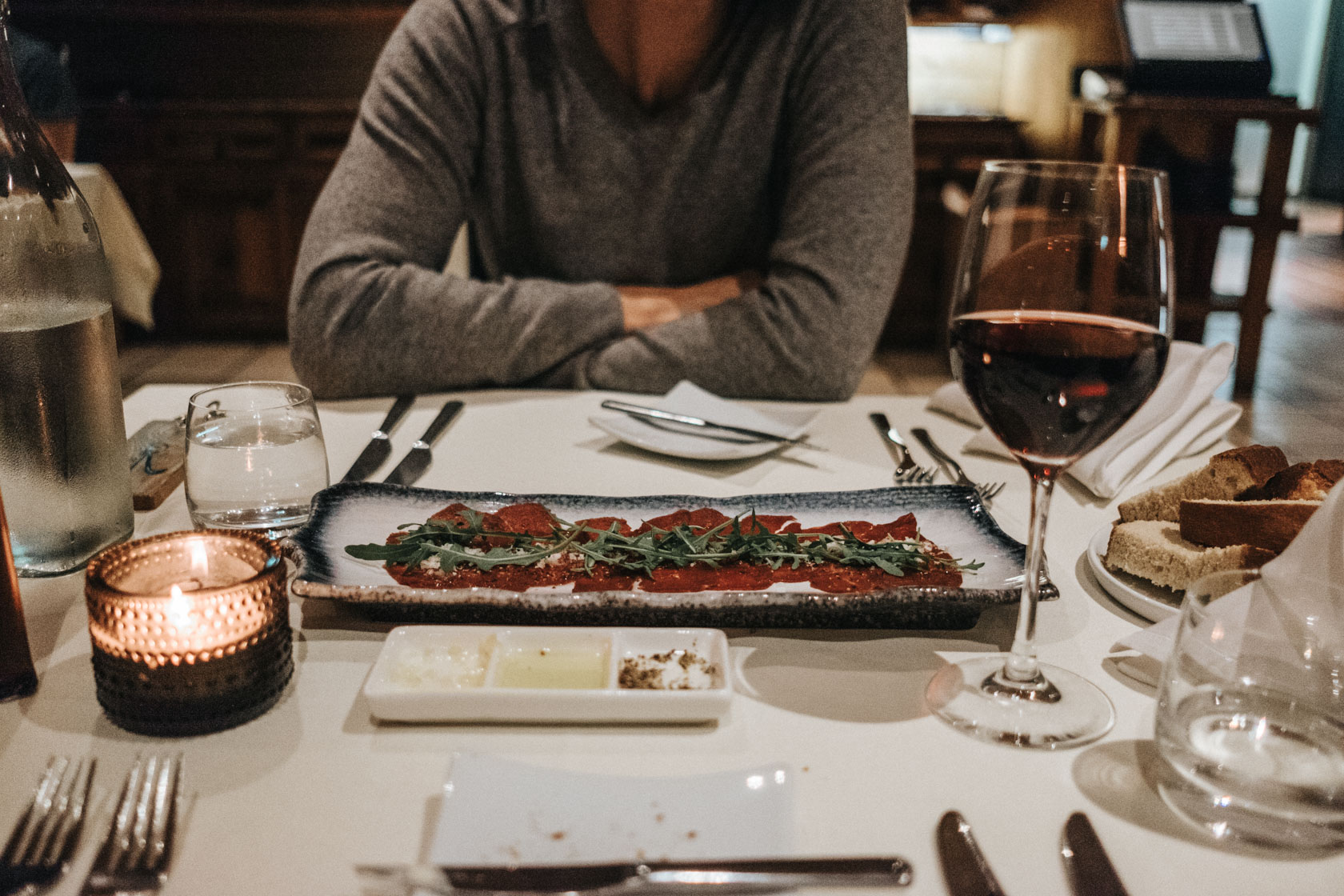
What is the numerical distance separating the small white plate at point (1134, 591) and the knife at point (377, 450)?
0.62 meters

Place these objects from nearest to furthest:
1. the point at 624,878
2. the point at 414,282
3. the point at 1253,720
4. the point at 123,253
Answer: the point at 624,878 < the point at 1253,720 < the point at 414,282 < the point at 123,253

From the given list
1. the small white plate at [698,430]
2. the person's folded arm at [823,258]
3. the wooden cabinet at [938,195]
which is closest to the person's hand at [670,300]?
the person's folded arm at [823,258]

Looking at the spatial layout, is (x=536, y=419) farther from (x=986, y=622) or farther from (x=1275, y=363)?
(x=1275, y=363)

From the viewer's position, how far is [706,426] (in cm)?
110

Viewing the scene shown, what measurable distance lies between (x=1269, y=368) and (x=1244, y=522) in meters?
4.66

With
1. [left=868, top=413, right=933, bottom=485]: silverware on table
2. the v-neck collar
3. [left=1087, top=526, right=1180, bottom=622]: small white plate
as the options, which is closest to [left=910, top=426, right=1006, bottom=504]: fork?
[left=868, top=413, right=933, bottom=485]: silverware on table

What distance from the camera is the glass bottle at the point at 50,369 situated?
28.5 inches

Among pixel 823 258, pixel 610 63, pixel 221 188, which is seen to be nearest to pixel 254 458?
pixel 823 258

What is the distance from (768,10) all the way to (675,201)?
327 mm

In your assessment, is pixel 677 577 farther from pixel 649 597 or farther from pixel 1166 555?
pixel 1166 555

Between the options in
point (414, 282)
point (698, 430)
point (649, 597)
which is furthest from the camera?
point (414, 282)

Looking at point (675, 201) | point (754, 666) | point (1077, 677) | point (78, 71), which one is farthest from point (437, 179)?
point (78, 71)

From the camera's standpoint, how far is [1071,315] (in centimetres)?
59

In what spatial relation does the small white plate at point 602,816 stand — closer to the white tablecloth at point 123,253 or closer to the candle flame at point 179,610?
the candle flame at point 179,610
